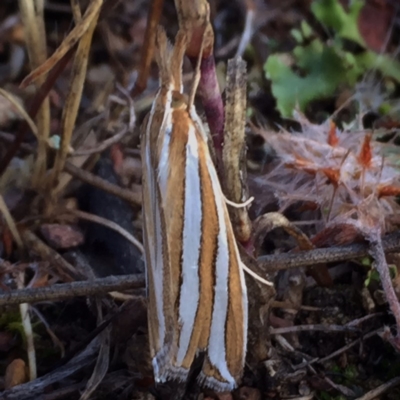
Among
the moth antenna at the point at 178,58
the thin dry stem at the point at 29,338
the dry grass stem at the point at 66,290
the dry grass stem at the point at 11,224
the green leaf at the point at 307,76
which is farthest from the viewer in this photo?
the green leaf at the point at 307,76

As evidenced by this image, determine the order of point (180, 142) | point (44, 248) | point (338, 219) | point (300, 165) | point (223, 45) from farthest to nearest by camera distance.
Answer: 1. point (223, 45)
2. point (44, 248)
3. point (300, 165)
4. point (338, 219)
5. point (180, 142)

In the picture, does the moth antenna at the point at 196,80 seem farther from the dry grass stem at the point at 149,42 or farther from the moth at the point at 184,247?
the dry grass stem at the point at 149,42

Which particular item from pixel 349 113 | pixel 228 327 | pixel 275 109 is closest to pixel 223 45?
pixel 275 109

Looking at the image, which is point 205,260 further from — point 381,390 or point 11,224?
point 11,224

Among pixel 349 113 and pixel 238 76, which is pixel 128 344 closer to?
pixel 238 76

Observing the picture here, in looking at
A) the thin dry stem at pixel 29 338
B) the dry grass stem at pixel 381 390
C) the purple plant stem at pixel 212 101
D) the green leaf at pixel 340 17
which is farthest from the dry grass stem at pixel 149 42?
the dry grass stem at pixel 381 390

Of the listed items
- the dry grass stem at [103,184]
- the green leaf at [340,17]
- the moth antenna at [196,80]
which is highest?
the green leaf at [340,17]

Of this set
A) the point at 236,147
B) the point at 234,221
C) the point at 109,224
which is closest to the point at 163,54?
the point at 236,147
